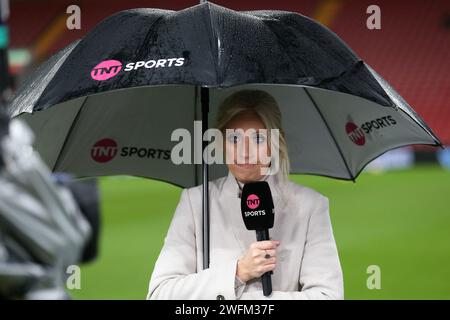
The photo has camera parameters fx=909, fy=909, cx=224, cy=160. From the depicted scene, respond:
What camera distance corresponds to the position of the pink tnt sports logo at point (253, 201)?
119 inches

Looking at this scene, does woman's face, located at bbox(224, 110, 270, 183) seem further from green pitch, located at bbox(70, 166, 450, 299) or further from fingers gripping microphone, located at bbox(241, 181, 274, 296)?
green pitch, located at bbox(70, 166, 450, 299)

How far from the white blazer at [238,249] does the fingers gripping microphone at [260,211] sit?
0.41ft

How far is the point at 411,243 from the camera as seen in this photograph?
1145 cm

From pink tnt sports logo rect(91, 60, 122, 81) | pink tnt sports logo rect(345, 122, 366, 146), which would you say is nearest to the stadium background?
pink tnt sports logo rect(345, 122, 366, 146)

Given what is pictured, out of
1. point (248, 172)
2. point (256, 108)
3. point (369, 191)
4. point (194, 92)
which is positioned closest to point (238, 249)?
point (248, 172)

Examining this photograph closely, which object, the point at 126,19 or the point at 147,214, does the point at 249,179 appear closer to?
the point at 126,19

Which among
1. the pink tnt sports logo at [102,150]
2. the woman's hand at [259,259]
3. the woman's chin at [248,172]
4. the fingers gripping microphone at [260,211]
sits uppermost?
the pink tnt sports logo at [102,150]

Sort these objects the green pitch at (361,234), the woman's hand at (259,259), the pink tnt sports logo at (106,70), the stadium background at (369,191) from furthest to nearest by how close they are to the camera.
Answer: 1. the stadium background at (369,191)
2. the green pitch at (361,234)
3. the pink tnt sports logo at (106,70)
4. the woman's hand at (259,259)

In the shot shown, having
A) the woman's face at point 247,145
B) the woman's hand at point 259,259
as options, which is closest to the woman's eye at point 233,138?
the woman's face at point 247,145

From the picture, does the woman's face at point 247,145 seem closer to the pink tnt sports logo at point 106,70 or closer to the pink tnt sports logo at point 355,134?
the pink tnt sports logo at point 106,70

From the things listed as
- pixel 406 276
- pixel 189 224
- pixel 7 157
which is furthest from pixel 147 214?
pixel 7 157

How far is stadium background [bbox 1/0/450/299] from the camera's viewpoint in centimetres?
969

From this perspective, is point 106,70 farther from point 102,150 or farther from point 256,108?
point 102,150

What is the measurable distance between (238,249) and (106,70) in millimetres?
793
